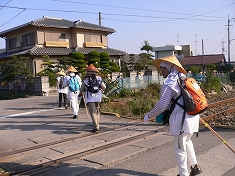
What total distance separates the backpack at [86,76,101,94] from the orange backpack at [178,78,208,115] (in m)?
3.82

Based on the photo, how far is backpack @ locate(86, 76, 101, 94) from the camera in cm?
746

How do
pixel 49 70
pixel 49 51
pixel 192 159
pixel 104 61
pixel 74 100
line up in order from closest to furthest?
pixel 192 159
pixel 74 100
pixel 49 70
pixel 49 51
pixel 104 61

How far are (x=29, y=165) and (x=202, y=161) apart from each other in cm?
322

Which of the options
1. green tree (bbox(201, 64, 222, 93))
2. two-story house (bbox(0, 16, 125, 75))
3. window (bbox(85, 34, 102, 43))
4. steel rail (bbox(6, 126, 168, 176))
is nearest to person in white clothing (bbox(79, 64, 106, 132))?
steel rail (bbox(6, 126, 168, 176))

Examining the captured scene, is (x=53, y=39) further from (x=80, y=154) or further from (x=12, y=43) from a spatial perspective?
(x=80, y=154)

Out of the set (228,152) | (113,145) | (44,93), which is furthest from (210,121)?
(44,93)

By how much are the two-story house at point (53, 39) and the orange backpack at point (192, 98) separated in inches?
966

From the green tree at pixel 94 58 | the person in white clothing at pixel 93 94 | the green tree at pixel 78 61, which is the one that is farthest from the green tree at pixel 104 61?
the person in white clothing at pixel 93 94

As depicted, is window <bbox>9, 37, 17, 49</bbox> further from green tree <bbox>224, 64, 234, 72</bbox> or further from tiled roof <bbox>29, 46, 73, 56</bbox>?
green tree <bbox>224, 64, 234, 72</bbox>

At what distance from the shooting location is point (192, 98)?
3.80 metres

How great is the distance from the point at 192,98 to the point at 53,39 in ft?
91.8

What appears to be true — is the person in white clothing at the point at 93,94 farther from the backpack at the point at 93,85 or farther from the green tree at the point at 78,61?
the green tree at the point at 78,61

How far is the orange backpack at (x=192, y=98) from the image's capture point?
3.78 m

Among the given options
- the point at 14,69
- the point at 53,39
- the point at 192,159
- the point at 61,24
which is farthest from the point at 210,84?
the point at 61,24
